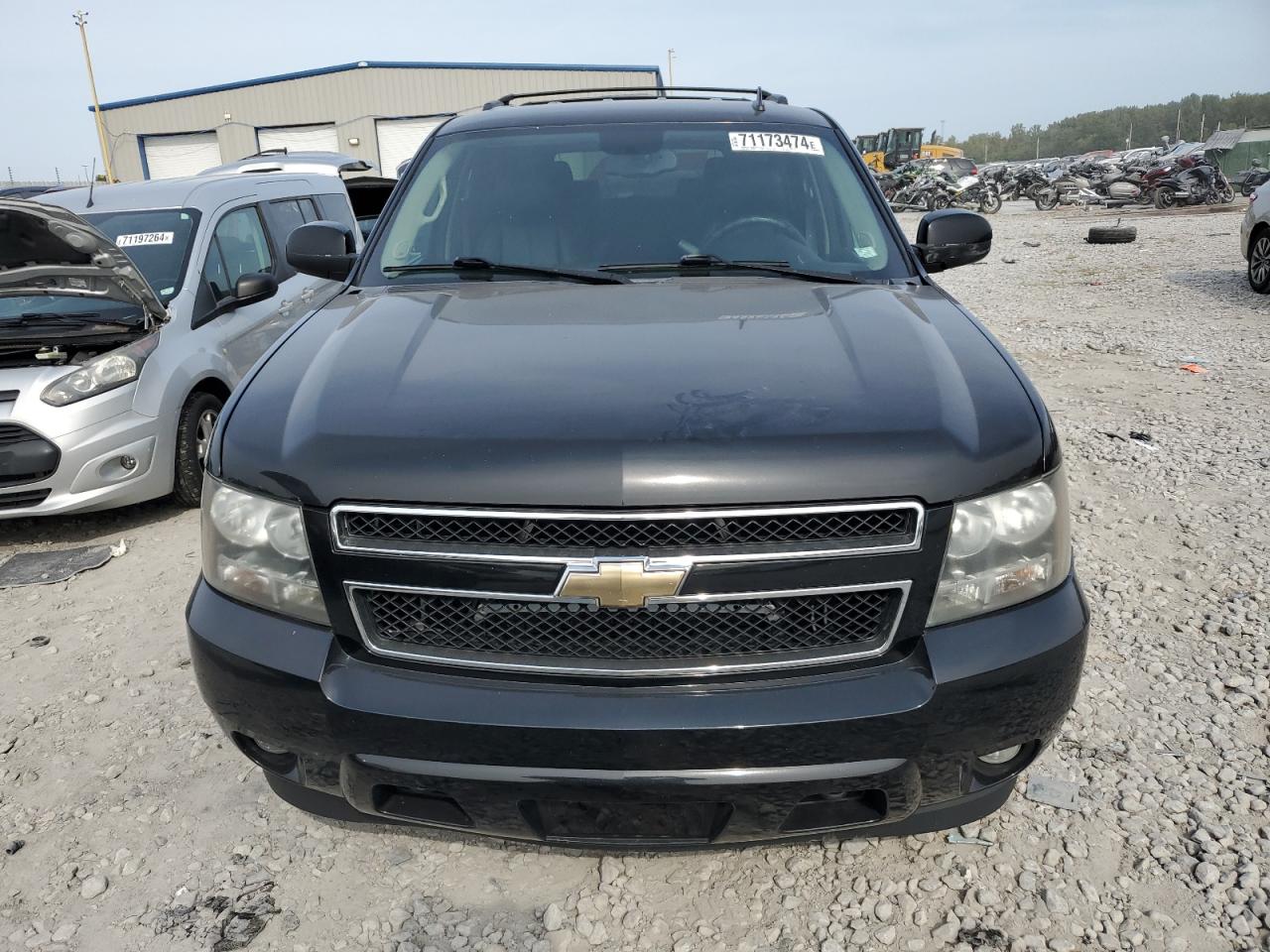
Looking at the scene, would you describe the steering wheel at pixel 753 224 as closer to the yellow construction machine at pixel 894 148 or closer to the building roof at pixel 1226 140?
the yellow construction machine at pixel 894 148

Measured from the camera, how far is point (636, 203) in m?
3.03

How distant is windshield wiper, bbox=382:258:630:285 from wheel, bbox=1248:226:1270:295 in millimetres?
10787

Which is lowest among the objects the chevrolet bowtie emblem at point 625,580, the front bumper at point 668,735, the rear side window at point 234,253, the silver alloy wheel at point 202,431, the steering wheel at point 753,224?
the silver alloy wheel at point 202,431

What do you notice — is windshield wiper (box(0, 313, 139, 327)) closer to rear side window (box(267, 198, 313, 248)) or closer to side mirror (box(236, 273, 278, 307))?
side mirror (box(236, 273, 278, 307))

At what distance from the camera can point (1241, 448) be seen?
17.7ft

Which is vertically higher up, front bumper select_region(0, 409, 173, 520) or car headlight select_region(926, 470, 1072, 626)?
car headlight select_region(926, 470, 1072, 626)

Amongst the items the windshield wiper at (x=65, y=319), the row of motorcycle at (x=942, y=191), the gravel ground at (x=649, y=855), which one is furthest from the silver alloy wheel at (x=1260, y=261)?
the row of motorcycle at (x=942, y=191)

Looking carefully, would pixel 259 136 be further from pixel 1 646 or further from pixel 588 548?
pixel 588 548

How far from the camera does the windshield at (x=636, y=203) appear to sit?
2918 mm

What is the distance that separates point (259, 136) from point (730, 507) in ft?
126

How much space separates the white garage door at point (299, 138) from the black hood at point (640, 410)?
119 ft

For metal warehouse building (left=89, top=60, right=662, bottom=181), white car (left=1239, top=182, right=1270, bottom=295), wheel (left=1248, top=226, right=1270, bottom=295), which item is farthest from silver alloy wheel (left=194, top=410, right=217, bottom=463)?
metal warehouse building (left=89, top=60, right=662, bottom=181)

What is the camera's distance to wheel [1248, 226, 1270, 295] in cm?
1065

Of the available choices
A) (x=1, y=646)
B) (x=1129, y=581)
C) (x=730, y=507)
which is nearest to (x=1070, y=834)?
(x=730, y=507)
